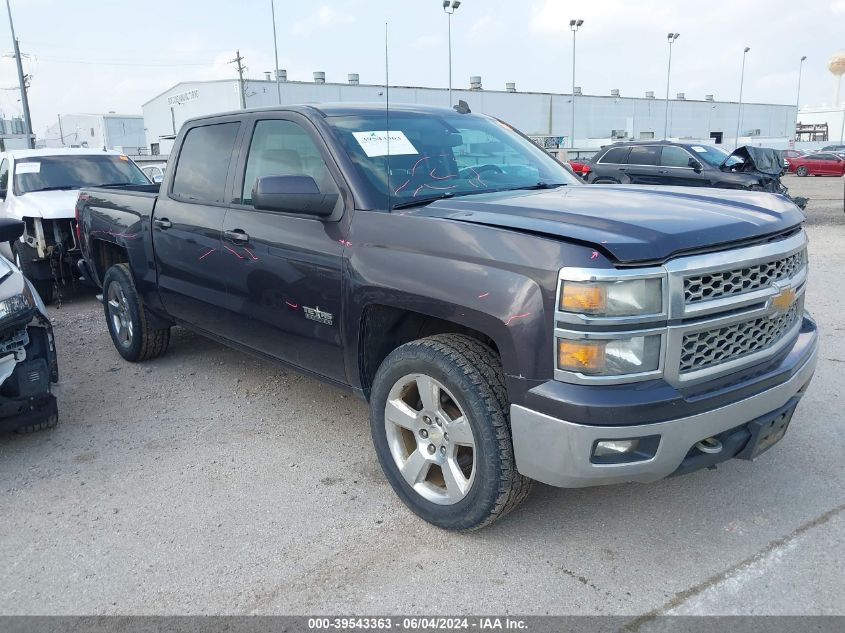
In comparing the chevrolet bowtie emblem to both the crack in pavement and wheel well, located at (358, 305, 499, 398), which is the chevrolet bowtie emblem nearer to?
the crack in pavement

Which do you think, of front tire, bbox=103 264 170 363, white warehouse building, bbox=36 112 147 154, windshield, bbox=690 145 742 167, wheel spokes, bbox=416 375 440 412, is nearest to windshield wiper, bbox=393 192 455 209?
wheel spokes, bbox=416 375 440 412

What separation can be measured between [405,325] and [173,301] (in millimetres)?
2255

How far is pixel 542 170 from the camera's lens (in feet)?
13.5

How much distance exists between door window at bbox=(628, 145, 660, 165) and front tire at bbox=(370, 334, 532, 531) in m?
12.9

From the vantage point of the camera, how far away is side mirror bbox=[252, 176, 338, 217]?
320 centimetres

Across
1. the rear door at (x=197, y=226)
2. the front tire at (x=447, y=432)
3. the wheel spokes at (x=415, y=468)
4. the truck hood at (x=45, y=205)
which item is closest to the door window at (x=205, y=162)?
the rear door at (x=197, y=226)

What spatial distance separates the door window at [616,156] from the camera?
1519 cm

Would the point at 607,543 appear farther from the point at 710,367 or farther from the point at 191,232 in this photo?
the point at 191,232

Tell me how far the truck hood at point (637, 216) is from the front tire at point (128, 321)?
3.15 metres

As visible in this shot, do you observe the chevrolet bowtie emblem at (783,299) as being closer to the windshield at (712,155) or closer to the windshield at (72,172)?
the windshield at (72,172)

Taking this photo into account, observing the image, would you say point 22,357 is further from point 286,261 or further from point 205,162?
point 286,261

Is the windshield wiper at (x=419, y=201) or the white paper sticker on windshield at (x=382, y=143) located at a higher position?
the white paper sticker on windshield at (x=382, y=143)

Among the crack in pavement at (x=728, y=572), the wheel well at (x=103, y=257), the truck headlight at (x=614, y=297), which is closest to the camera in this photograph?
the truck headlight at (x=614, y=297)

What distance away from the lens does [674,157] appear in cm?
1425
